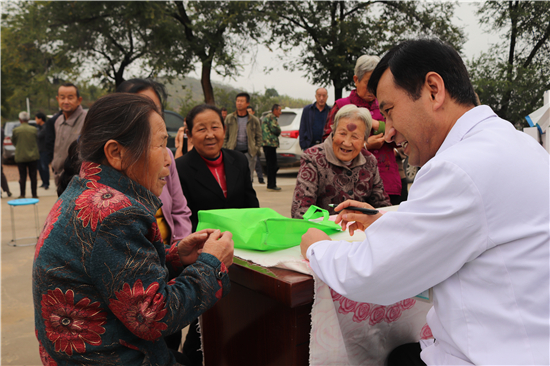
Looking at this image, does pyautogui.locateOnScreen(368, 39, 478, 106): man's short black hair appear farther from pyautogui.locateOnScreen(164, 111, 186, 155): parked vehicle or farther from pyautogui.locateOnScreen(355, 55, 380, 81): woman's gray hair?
pyautogui.locateOnScreen(164, 111, 186, 155): parked vehicle

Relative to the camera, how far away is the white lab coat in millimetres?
941

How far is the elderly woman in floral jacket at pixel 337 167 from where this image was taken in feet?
8.29

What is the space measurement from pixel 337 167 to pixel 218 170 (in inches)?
30.4

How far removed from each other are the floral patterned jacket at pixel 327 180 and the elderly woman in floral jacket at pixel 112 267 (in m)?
1.29

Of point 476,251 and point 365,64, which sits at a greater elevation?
point 365,64

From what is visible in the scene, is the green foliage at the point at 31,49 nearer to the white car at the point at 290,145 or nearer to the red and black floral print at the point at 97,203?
the white car at the point at 290,145

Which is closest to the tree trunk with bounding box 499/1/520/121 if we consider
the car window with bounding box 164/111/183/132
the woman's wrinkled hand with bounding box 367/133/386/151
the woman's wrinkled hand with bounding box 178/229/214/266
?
the car window with bounding box 164/111/183/132

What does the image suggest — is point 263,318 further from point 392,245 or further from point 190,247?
point 392,245

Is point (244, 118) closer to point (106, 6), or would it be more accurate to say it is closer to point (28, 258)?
point (28, 258)

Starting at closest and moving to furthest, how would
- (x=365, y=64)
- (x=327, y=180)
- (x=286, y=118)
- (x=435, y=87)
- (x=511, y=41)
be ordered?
(x=435, y=87) → (x=327, y=180) → (x=365, y=64) → (x=286, y=118) → (x=511, y=41)

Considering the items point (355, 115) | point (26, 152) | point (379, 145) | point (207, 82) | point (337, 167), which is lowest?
point (26, 152)

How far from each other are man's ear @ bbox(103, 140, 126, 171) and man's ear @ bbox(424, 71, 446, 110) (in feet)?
2.96

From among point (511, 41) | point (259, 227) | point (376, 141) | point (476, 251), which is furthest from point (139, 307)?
point (511, 41)

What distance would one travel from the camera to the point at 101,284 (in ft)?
3.49
